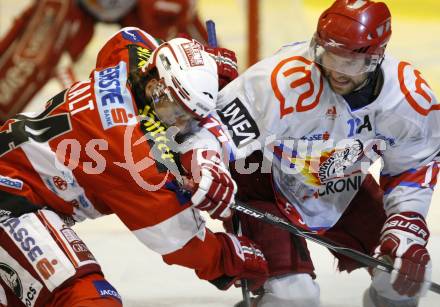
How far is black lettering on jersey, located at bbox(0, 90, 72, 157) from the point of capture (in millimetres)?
2900

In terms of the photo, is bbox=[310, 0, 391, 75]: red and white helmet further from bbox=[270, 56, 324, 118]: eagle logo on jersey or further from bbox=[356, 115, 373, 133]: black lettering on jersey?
bbox=[356, 115, 373, 133]: black lettering on jersey

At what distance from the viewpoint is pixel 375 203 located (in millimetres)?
3406

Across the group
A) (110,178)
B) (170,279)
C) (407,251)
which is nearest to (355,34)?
(407,251)

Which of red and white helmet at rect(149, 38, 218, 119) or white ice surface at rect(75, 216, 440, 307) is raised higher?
red and white helmet at rect(149, 38, 218, 119)

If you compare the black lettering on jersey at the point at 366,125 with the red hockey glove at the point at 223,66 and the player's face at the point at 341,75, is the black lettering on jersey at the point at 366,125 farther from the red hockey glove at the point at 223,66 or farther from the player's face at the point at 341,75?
the red hockey glove at the point at 223,66

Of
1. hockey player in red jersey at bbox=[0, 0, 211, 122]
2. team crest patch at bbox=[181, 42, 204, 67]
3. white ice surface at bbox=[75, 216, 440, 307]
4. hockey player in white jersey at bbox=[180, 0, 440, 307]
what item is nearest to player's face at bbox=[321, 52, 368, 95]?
hockey player in white jersey at bbox=[180, 0, 440, 307]

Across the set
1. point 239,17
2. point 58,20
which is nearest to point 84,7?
point 58,20

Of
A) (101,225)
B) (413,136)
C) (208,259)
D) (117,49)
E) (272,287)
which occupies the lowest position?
(101,225)

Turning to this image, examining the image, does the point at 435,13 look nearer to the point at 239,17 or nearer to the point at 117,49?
the point at 239,17

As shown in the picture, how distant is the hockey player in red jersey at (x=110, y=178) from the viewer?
2.81 meters

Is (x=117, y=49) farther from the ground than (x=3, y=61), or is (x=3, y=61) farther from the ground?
(x=117, y=49)

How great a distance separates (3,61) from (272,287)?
265 cm

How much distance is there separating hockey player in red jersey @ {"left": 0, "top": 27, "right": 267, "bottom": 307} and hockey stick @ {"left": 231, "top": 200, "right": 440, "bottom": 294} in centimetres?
15

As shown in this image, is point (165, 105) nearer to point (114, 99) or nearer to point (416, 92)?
point (114, 99)
